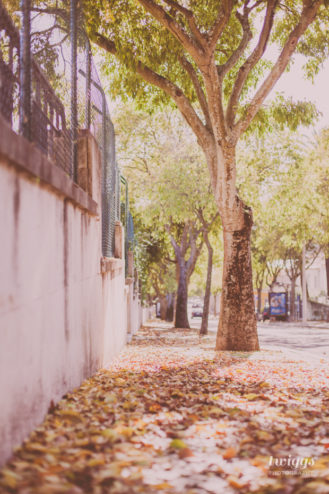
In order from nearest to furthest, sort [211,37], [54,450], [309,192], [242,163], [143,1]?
[54,450]
[143,1]
[211,37]
[242,163]
[309,192]

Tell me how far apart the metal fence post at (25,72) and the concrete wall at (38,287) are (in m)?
0.43

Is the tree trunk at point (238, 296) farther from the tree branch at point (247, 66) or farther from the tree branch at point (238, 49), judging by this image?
the tree branch at point (238, 49)

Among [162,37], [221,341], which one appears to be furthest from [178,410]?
[162,37]

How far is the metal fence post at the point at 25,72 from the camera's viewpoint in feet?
14.5

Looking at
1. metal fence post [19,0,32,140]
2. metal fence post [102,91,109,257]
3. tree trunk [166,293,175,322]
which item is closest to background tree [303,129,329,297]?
tree trunk [166,293,175,322]

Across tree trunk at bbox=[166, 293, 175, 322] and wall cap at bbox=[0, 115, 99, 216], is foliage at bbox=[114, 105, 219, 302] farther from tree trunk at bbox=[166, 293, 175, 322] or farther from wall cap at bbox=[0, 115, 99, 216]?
wall cap at bbox=[0, 115, 99, 216]

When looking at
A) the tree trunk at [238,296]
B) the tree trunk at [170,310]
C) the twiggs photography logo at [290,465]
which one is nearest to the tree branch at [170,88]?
the tree trunk at [238,296]

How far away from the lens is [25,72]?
4570mm

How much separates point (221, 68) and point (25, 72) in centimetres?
794

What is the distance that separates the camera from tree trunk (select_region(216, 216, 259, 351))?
1166cm

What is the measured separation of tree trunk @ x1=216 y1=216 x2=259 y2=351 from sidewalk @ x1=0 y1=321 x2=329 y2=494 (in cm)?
464

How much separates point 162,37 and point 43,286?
8478 millimetres

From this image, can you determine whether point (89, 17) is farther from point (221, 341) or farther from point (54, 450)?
point (54, 450)

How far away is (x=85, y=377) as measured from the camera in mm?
6223
